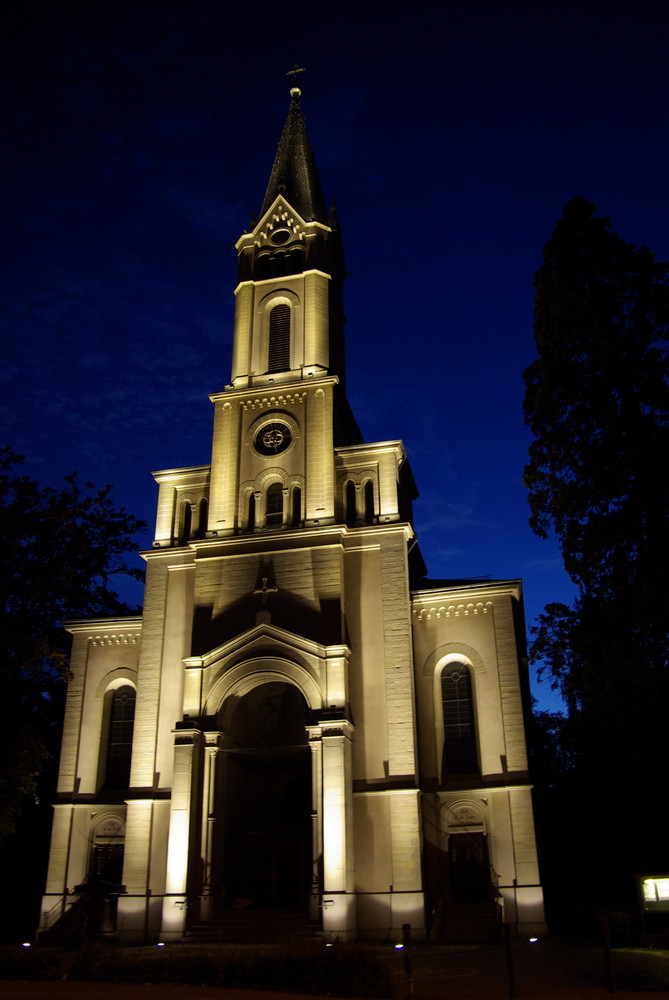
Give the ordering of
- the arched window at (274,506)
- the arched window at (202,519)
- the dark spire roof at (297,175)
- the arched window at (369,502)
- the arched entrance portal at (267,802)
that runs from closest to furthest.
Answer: the arched entrance portal at (267,802) → the arched window at (369,502) → the arched window at (274,506) → the arched window at (202,519) → the dark spire roof at (297,175)

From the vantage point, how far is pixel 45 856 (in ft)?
116

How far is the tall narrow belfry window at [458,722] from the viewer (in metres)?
29.5

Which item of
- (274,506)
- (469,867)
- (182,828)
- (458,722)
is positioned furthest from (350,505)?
(469,867)

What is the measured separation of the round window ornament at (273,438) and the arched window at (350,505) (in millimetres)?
3181

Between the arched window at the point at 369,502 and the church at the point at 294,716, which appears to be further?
the arched window at the point at 369,502

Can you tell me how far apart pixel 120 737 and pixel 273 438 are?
43.8 feet

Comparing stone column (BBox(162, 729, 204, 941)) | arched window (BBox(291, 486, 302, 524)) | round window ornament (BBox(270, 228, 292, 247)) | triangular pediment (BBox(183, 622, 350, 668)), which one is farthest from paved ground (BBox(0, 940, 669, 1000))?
round window ornament (BBox(270, 228, 292, 247))

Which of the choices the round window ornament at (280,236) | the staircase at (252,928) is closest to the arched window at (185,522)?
the round window ornament at (280,236)

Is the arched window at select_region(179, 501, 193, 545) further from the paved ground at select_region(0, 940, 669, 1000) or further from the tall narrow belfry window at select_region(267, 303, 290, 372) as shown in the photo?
the paved ground at select_region(0, 940, 669, 1000)

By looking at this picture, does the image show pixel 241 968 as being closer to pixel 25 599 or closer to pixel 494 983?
pixel 494 983

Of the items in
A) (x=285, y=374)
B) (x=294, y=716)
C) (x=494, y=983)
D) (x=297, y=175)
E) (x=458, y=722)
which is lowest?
(x=494, y=983)

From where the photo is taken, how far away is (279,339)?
3778 centimetres

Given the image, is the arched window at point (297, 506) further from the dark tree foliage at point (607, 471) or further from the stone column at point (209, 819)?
the dark tree foliage at point (607, 471)

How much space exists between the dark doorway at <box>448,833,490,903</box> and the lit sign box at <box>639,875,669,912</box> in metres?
7.48
